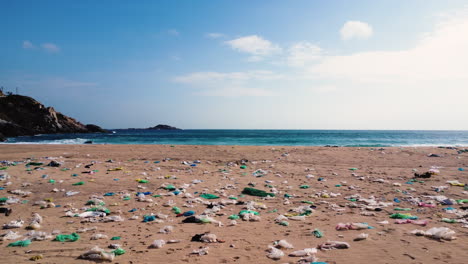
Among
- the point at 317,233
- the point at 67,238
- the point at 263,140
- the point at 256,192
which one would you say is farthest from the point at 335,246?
the point at 263,140

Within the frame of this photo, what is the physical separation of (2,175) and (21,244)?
5.84 m

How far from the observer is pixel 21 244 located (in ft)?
10.7

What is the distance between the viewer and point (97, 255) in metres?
2.88

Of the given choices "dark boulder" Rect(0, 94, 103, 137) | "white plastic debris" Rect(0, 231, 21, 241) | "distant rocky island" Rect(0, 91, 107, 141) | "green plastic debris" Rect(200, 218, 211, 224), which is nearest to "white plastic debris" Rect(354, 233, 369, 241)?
"green plastic debris" Rect(200, 218, 211, 224)

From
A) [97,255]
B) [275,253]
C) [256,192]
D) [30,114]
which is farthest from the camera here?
[30,114]

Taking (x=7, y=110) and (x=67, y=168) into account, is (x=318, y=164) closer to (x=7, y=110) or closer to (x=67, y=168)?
(x=67, y=168)

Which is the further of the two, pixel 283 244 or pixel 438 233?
pixel 438 233

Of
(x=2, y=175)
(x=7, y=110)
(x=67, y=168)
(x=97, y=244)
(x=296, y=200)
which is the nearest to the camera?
(x=97, y=244)

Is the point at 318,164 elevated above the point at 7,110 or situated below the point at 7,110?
below

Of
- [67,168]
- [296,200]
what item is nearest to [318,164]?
[296,200]

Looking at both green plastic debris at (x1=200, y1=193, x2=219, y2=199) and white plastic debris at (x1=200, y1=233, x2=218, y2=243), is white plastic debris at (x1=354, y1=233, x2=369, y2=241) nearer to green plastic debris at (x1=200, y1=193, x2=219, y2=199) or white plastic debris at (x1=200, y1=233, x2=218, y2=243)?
white plastic debris at (x1=200, y1=233, x2=218, y2=243)

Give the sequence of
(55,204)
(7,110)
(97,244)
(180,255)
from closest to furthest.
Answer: (180,255) → (97,244) → (55,204) → (7,110)

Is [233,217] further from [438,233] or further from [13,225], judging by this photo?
[13,225]

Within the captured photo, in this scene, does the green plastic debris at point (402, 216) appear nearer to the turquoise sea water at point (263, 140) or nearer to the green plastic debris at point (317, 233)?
the green plastic debris at point (317, 233)
